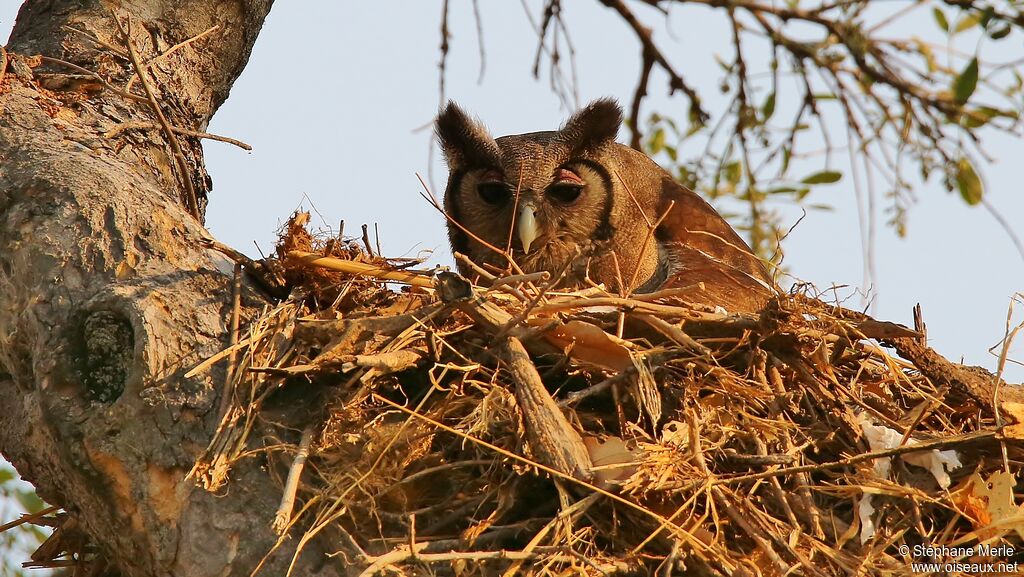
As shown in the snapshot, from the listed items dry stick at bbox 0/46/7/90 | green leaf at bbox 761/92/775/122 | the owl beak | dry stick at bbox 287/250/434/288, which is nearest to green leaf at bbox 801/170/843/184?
green leaf at bbox 761/92/775/122

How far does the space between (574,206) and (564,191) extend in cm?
9

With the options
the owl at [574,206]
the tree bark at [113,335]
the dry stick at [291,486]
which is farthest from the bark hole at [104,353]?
the owl at [574,206]

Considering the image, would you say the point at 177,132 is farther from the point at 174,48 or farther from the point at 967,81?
the point at 967,81

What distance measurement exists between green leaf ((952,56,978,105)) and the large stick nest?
1028mm

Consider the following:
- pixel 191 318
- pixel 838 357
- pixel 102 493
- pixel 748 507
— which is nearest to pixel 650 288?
pixel 838 357

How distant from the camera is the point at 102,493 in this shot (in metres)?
2.25

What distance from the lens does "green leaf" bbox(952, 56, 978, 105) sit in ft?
10.7

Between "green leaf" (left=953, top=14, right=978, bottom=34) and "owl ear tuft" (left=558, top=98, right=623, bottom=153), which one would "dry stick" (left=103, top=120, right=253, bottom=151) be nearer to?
"owl ear tuft" (left=558, top=98, right=623, bottom=153)

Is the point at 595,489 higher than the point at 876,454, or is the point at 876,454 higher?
the point at 876,454

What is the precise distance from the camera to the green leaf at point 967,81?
327 cm

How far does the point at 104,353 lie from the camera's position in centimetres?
235

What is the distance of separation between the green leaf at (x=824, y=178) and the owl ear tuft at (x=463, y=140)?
1.39 metres

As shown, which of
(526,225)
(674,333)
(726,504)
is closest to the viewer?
(726,504)

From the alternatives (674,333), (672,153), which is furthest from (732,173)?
(674,333)
